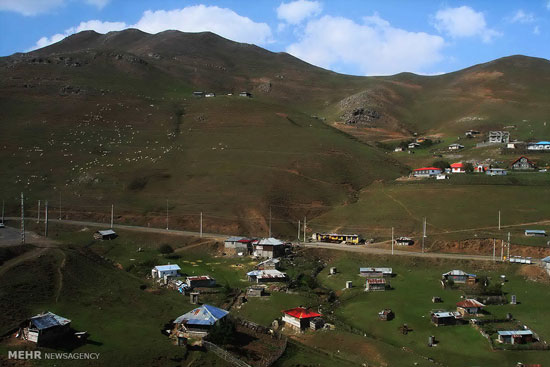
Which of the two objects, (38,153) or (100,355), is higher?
(38,153)

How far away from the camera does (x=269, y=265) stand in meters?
60.4

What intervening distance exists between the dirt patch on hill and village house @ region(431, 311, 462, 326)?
21.6m

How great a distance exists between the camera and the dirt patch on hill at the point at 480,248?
60.8 meters

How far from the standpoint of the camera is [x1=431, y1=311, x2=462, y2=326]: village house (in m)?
43.7

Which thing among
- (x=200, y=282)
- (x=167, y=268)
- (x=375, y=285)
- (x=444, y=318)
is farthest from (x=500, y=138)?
(x=167, y=268)

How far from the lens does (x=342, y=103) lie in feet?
624

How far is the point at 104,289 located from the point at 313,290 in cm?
2111

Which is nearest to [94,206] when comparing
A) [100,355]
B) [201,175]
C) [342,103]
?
[201,175]

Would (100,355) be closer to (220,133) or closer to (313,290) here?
(313,290)

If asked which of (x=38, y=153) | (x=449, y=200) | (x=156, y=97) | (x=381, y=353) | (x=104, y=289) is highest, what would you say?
(x=156, y=97)

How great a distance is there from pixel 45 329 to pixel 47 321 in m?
0.87

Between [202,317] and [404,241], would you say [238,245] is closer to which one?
[404,241]

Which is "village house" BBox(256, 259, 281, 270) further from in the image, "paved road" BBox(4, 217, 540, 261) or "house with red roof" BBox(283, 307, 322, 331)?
"house with red roof" BBox(283, 307, 322, 331)

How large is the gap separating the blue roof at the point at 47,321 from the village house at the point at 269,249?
3377 centimetres
